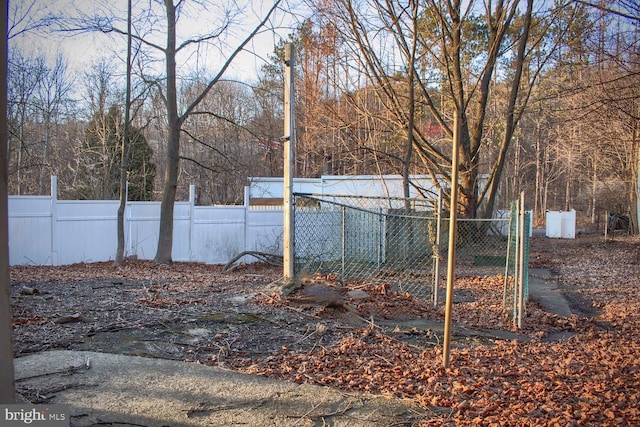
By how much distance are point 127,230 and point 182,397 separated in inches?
459

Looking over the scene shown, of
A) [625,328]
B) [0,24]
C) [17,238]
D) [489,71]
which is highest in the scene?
[489,71]

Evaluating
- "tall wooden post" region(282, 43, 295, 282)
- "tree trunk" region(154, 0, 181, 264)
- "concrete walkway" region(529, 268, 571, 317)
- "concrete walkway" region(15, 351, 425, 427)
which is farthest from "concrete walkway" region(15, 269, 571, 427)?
"tree trunk" region(154, 0, 181, 264)

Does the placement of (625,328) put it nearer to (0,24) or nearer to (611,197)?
(0,24)

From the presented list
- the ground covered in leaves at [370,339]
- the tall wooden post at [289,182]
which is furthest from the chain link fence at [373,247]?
the tall wooden post at [289,182]

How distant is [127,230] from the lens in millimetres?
14492

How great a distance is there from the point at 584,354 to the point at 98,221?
1185 cm

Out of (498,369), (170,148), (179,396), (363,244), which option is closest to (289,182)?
(498,369)

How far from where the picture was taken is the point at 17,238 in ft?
39.1

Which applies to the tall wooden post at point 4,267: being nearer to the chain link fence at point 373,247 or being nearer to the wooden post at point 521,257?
the wooden post at point 521,257

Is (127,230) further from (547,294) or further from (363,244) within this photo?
(547,294)

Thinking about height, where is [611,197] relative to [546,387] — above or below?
above

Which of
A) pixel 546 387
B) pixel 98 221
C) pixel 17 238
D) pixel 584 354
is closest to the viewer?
pixel 546 387

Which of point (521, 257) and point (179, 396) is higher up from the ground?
point (521, 257)

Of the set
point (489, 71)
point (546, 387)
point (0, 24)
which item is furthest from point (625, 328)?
point (489, 71)
